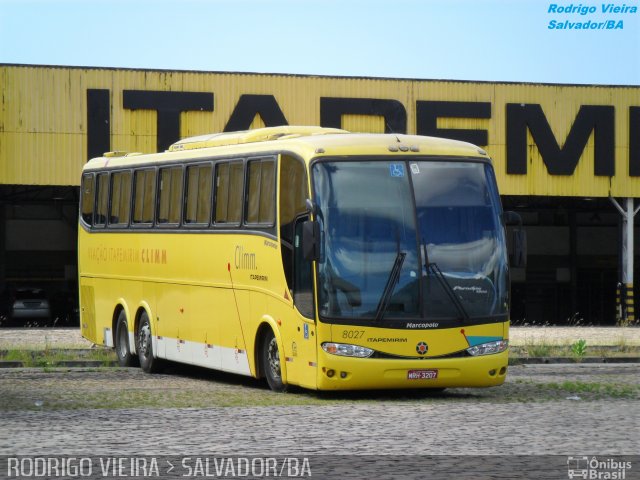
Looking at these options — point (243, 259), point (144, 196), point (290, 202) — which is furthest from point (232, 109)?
point (290, 202)

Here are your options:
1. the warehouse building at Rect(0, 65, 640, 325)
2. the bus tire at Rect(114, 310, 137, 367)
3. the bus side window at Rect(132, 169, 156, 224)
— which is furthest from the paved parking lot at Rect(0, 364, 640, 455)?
the warehouse building at Rect(0, 65, 640, 325)

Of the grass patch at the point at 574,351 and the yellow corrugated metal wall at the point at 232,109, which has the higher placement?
the yellow corrugated metal wall at the point at 232,109

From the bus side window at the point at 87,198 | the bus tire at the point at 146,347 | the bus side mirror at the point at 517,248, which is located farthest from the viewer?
the bus side window at the point at 87,198

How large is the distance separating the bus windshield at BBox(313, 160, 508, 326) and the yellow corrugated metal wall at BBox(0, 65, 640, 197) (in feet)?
91.6

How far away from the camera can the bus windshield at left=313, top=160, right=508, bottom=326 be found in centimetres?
1767

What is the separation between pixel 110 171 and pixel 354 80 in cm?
2176

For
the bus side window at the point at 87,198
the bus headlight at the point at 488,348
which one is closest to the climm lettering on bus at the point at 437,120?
the bus side window at the point at 87,198

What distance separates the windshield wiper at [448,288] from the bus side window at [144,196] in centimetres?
738

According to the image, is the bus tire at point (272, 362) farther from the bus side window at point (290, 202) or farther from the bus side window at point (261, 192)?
the bus side window at point (261, 192)

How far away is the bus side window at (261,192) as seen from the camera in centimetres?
1947

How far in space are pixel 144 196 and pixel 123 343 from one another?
272 centimetres

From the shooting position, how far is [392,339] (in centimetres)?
1761

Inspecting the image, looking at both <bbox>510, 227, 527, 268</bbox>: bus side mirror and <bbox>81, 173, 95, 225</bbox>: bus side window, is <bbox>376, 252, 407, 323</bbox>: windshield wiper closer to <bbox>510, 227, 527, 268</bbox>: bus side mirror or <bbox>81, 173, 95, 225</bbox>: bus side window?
<bbox>510, 227, 527, 268</bbox>: bus side mirror

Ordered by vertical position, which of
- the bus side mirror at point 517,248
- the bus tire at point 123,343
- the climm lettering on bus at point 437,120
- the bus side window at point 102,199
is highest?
the climm lettering on bus at point 437,120
